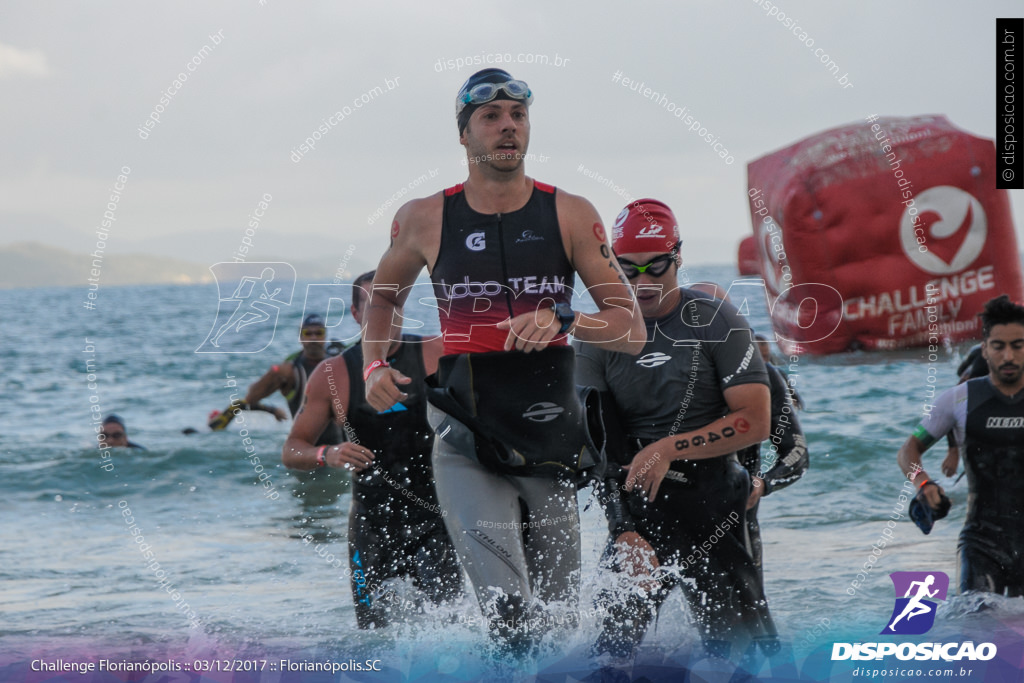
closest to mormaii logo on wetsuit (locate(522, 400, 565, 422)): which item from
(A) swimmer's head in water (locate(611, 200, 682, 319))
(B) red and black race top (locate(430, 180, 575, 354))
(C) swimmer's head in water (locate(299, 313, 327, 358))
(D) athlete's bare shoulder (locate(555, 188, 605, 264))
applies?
(B) red and black race top (locate(430, 180, 575, 354))

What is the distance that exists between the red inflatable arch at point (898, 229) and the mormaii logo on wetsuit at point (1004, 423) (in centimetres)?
378

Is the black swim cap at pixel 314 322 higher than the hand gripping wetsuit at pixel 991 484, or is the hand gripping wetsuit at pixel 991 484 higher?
the black swim cap at pixel 314 322

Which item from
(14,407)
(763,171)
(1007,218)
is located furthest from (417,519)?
(14,407)

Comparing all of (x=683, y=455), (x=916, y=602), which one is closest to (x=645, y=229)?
(x=683, y=455)

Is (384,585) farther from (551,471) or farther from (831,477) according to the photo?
(831,477)

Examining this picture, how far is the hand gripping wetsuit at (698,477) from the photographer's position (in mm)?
4301

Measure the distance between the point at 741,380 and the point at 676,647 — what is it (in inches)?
50.7

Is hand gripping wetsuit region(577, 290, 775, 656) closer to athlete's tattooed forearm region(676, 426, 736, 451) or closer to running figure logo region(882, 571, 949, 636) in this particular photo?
athlete's tattooed forearm region(676, 426, 736, 451)

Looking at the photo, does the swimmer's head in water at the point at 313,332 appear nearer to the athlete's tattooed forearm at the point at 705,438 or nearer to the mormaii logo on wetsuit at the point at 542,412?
the athlete's tattooed forearm at the point at 705,438

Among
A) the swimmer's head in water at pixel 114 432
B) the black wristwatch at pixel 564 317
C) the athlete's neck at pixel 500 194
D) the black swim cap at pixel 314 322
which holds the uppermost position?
the athlete's neck at pixel 500 194

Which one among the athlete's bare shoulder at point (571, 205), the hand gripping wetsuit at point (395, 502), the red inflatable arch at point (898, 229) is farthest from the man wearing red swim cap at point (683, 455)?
the red inflatable arch at point (898, 229)

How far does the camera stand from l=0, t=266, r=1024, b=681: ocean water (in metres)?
4.82

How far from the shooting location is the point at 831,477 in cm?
1076

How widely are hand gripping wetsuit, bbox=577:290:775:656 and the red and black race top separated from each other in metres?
0.81
